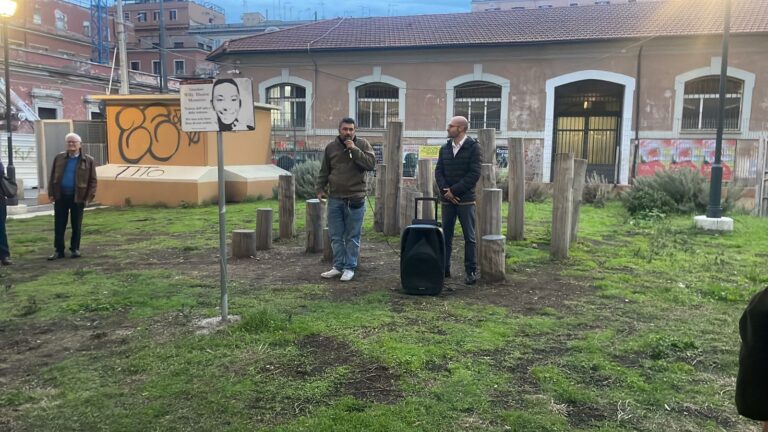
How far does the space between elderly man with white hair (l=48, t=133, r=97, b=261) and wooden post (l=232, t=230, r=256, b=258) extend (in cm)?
230

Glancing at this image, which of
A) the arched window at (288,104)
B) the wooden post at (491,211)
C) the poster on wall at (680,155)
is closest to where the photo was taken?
the wooden post at (491,211)

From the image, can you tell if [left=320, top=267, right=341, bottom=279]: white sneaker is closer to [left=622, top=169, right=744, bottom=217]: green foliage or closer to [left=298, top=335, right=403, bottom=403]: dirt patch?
[left=298, top=335, right=403, bottom=403]: dirt patch

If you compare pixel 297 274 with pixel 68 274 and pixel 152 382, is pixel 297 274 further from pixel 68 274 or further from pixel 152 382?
pixel 152 382

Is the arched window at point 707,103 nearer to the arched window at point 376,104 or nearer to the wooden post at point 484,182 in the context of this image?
the arched window at point 376,104

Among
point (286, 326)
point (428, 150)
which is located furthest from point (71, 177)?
point (428, 150)

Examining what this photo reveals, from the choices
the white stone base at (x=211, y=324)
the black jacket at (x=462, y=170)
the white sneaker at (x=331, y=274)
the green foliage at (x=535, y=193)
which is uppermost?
the black jacket at (x=462, y=170)

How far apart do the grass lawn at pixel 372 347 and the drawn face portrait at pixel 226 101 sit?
6.02 feet

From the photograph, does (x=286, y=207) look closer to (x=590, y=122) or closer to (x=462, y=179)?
(x=462, y=179)

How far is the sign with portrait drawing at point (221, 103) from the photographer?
5.24 m

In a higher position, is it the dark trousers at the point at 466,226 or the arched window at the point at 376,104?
the arched window at the point at 376,104

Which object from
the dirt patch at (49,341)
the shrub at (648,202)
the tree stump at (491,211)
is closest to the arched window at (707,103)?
the shrub at (648,202)

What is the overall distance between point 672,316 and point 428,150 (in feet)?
58.7

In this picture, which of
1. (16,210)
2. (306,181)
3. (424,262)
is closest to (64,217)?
(424,262)

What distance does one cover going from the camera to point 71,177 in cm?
866
